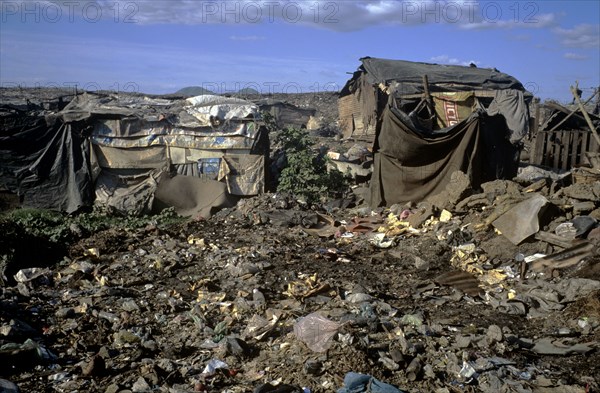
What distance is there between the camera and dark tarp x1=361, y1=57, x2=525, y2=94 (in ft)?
55.2

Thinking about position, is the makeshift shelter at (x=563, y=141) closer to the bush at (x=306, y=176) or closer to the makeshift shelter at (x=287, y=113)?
the bush at (x=306, y=176)

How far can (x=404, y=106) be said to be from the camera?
37.9 ft

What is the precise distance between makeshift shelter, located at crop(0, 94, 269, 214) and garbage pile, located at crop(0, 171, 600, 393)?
79.7 inches

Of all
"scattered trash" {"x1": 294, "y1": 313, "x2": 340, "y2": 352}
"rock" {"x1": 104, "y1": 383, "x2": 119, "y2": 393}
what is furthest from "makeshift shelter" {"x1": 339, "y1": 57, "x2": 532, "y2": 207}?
"rock" {"x1": 104, "y1": 383, "x2": 119, "y2": 393}

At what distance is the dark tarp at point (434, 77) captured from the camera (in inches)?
663

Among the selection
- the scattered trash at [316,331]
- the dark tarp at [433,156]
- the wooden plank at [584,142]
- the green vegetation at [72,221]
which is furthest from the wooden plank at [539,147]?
the scattered trash at [316,331]

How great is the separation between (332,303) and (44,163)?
785 cm

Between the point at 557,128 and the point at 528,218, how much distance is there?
7706 mm

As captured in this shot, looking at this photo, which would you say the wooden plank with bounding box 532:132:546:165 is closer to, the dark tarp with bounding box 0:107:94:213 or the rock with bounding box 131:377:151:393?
the dark tarp with bounding box 0:107:94:213

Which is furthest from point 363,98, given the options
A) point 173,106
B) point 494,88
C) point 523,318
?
point 523,318

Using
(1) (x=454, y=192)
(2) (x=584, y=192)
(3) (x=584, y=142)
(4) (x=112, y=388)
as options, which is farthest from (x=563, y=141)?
(4) (x=112, y=388)

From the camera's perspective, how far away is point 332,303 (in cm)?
589

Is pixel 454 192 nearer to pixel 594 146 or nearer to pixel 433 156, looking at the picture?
pixel 433 156

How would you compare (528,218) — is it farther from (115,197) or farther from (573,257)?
(115,197)
